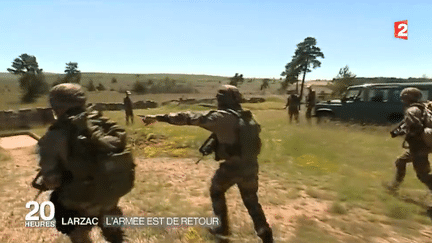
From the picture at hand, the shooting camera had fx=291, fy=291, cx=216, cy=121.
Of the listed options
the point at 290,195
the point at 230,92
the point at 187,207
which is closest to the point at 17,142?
the point at 187,207

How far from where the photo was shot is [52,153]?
2293mm

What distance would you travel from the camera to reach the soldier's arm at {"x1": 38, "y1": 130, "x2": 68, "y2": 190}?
229 centimetres

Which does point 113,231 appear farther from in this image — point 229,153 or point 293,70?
point 293,70

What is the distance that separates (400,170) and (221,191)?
388 centimetres

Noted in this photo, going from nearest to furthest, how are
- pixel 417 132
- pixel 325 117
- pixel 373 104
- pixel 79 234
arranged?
pixel 79 234, pixel 417 132, pixel 373 104, pixel 325 117

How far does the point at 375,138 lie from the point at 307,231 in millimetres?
7620

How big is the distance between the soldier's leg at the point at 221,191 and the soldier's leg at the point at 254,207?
0.52 ft

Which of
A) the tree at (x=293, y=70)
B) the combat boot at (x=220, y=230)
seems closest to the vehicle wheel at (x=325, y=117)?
the combat boot at (x=220, y=230)

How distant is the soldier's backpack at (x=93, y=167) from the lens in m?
2.36

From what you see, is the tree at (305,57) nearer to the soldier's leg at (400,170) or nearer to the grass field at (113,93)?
the grass field at (113,93)

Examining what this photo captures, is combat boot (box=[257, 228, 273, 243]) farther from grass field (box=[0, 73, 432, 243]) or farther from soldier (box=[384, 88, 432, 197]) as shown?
soldier (box=[384, 88, 432, 197])

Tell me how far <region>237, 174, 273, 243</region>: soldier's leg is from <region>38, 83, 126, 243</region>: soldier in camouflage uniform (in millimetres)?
1432

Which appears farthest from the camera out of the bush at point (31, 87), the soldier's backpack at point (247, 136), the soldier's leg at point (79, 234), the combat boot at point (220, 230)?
the bush at point (31, 87)

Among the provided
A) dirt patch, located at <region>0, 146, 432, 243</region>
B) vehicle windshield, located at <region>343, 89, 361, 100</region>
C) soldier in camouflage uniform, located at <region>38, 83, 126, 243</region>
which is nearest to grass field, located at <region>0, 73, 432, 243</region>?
dirt patch, located at <region>0, 146, 432, 243</region>
